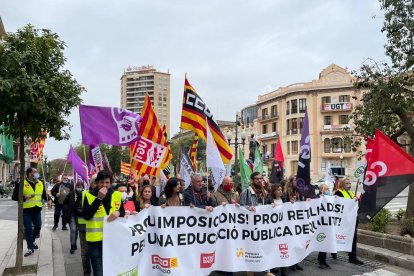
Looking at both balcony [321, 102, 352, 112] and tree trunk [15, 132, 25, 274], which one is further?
balcony [321, 102, 352, 112]

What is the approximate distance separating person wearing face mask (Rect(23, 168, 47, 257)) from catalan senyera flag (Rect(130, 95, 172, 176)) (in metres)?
2.04

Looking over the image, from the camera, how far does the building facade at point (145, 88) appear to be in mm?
161125

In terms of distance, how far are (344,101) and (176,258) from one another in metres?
58.5

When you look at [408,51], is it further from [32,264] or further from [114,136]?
[32,264]

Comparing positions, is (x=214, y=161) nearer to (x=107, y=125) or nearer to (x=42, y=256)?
(x=107, y=125)

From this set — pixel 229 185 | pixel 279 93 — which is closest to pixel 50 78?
pixel 229 185

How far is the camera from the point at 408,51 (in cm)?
1080

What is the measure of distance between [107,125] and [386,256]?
5.87m

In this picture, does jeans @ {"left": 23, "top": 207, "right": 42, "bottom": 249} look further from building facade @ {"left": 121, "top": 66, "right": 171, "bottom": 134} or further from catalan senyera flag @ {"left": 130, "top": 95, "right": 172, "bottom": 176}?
building facade @ {"left": 121, "top": 66, "right": 171, "bottom": 134}

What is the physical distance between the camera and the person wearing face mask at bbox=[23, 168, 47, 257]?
8438 mm

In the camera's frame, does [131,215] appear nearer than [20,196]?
Yes

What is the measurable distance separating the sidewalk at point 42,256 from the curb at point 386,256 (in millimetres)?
5929

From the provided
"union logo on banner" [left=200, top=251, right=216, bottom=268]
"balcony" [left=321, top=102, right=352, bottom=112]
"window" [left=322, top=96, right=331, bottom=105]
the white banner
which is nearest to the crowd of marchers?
the white banner

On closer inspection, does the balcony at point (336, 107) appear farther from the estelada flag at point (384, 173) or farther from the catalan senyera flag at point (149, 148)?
the catalan senyera flag at point (149, 148)
